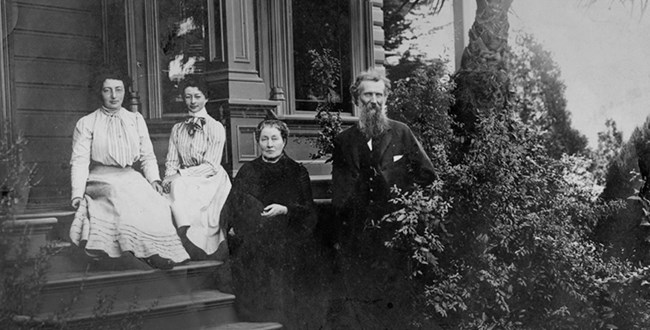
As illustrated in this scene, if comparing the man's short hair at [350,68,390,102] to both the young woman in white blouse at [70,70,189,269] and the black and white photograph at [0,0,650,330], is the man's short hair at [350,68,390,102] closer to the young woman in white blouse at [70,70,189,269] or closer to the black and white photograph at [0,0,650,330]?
the black and white photograph at [0,0,650,330]

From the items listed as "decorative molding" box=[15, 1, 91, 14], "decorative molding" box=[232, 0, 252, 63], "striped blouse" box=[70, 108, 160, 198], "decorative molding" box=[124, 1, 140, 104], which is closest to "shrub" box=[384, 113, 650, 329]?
"decorative molding" box=[232, 0, 252, 63]

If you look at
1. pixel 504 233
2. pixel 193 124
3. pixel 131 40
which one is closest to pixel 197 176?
pixel 193 124

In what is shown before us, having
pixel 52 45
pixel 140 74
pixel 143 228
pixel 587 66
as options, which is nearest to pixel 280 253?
pixel 143 228

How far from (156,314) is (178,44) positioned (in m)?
1.83

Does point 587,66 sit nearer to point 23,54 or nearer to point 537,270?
point 537,270

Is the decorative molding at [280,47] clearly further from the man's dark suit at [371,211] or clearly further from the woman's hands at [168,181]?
the woman's hands at [168,181]

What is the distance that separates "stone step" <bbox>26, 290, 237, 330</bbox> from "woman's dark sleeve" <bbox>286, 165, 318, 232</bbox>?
30.7 inches

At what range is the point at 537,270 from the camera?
675 cm

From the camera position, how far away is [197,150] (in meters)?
6.08

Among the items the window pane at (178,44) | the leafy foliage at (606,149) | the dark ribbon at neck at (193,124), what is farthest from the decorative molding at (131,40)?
the leafy foliage at (606,149)

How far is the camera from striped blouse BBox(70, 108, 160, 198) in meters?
5.48

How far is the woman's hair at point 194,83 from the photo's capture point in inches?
240

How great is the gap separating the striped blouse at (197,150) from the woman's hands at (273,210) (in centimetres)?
42

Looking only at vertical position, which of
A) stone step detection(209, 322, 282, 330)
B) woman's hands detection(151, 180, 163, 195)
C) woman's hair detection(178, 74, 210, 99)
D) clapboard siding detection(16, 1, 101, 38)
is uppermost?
clapboard siding detection(16, 1, 101, 38)
